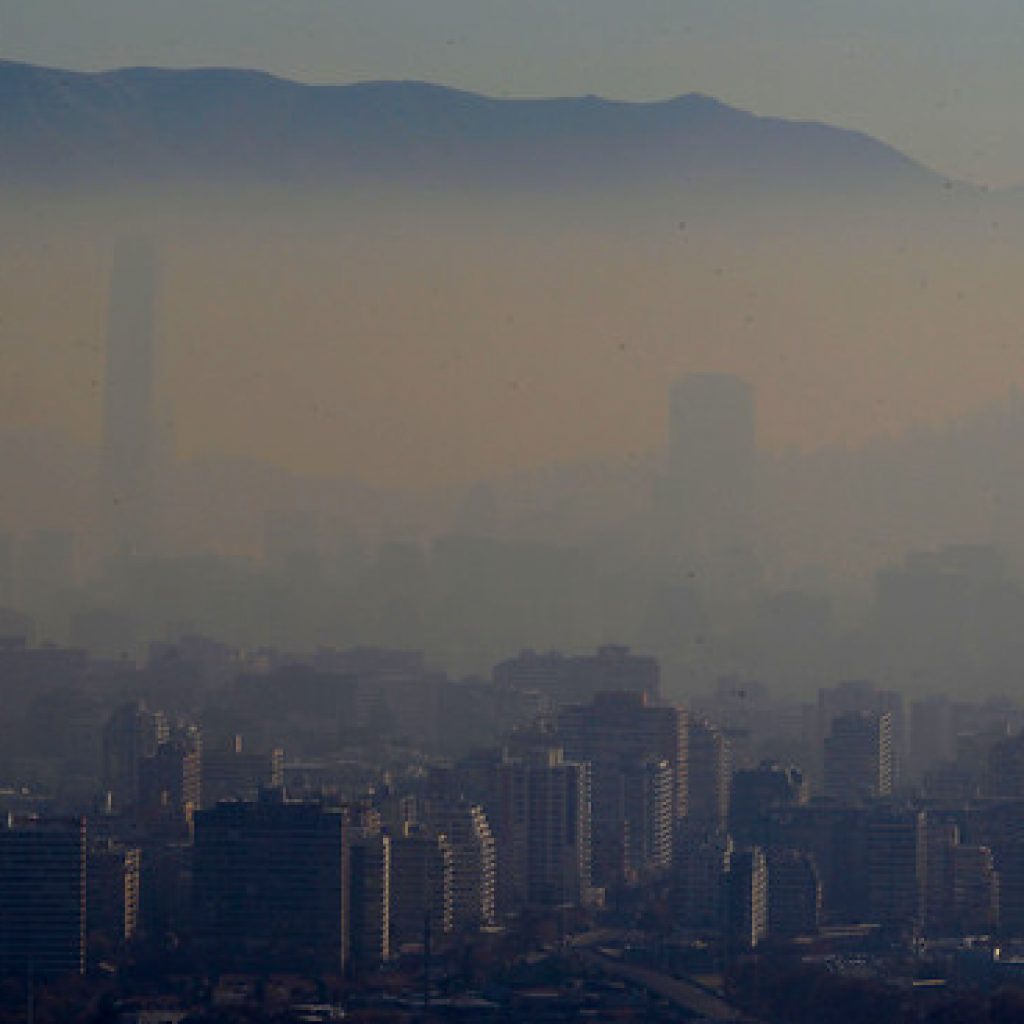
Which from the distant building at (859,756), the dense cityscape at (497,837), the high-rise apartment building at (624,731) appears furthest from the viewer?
the distant building at (859,756)

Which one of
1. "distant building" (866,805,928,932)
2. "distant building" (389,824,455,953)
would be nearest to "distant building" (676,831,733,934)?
"distant building" (866,805,928,932)

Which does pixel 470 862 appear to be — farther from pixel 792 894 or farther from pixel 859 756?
pixel 859 756

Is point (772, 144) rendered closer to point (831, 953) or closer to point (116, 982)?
point (831, 953)

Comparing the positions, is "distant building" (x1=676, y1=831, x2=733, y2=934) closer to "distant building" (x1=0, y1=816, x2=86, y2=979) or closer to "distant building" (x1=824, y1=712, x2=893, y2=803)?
"distant building" (x1=0, y1=816, x2=86, y2=979)

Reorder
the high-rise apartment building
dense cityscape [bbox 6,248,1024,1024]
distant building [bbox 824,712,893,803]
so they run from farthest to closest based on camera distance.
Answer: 1. distant building [bbox 824,712,893,803]
2. the high-rise apartment building
3. dense cityscape [bbox 6,248,1024,1024]

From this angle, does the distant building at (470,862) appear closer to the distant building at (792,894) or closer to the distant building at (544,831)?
the distant building at (544,831)

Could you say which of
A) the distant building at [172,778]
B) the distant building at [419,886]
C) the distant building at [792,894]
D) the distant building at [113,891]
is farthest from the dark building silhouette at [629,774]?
the distant building at [113,891]

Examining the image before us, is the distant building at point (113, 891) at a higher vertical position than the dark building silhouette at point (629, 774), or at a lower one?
lower
